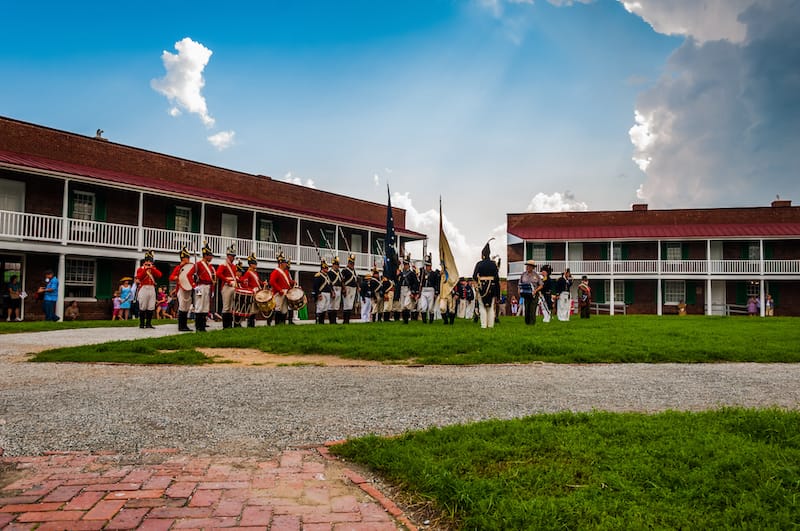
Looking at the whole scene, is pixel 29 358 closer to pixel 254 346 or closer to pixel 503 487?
pixel 254 346

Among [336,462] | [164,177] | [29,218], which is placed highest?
[164,177]

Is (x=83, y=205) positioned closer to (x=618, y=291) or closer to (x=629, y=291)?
(x=618, y=291)

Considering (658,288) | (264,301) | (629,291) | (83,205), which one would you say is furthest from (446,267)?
(629,291)

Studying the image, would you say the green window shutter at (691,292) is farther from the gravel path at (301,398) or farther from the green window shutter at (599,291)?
the gravel path at (301,398)

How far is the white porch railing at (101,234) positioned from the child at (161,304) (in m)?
2.57

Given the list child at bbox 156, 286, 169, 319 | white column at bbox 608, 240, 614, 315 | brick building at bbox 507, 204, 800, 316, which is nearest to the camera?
child at bbox 156, 286, 169, 319

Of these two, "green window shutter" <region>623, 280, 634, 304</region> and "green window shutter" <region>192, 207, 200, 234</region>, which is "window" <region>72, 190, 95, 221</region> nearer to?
"green window shutter" <region>192, 207, 200, 234</region>

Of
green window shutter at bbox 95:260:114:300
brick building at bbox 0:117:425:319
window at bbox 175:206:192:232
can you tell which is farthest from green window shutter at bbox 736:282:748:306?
green window shutter at bbox 95:260:114:300

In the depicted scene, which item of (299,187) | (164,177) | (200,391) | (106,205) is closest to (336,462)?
(200,391)

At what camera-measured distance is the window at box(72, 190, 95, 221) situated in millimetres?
25141

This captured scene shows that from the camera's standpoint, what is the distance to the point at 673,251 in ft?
134

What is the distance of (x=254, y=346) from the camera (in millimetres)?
11484

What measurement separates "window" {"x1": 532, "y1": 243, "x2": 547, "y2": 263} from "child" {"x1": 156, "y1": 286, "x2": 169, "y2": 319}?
26.6 metres

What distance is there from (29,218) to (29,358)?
15168mm
